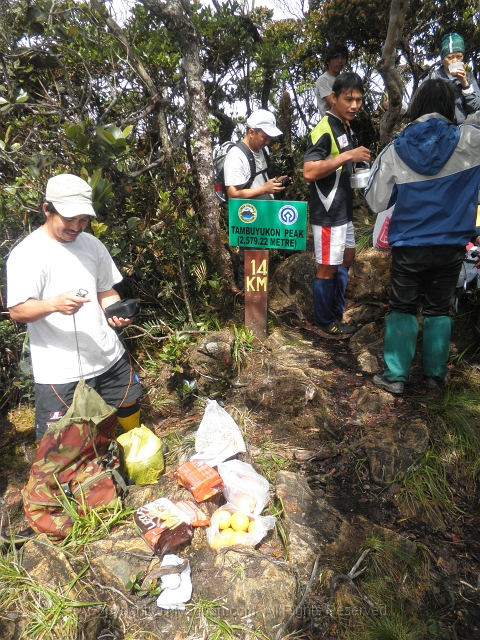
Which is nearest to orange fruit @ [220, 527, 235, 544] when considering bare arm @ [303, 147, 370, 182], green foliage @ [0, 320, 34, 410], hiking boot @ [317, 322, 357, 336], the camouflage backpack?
the camouflage backpack

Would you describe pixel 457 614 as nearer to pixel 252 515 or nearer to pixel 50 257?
pixel 252 515

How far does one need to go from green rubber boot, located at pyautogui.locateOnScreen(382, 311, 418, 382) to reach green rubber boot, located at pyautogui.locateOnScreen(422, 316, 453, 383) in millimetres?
93

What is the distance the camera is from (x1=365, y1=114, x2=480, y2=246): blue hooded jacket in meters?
2.95

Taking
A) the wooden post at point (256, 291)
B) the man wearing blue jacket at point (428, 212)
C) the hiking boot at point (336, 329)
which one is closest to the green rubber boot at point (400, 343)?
the man wearing blue jacket at point (428, 212)

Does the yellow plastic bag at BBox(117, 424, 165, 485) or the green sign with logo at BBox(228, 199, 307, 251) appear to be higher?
the green sign with logo at BBox(228, 199, 307, 251)

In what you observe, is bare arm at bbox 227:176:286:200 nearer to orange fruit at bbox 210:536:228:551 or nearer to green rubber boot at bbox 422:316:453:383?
green rubber boot at bbox 422:316:453:383

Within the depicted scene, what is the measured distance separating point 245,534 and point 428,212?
229 centimetres

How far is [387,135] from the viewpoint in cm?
533

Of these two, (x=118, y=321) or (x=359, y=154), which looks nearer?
(x=118, y=321)

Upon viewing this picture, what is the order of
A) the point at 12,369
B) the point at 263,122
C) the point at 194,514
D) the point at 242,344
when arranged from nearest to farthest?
A: the point at 194,514 < the point at 12,369 < the point at 263,122 < the point at 242,344

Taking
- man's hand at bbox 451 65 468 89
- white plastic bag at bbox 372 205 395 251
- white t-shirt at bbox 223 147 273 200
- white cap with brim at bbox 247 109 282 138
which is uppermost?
man's hand at bbox 451 65 468 89

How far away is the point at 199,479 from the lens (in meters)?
2.74

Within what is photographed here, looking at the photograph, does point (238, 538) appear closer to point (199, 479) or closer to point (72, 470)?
point (199, 479)

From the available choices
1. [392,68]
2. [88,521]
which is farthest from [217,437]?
[392,68]
